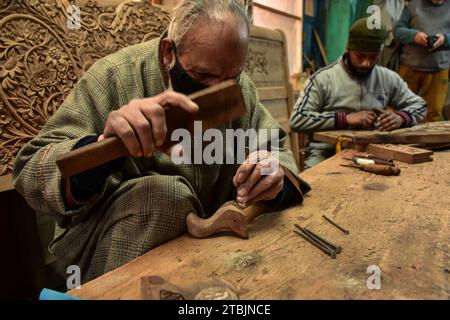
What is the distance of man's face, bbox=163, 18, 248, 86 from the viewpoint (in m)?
0.97

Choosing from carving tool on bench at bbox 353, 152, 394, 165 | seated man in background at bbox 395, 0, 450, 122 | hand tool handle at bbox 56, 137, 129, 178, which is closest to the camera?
hand tool handle at bbox 56, 137, 129, 178

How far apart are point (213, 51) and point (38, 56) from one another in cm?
96

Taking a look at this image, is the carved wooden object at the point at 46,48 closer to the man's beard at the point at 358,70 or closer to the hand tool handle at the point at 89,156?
the hand tool handle at the point at 89,156

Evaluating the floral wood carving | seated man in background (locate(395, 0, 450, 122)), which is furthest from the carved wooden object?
seated man in background (locate(395, 0, 450, 122))

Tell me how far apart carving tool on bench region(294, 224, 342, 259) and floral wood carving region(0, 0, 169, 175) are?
4.00 ft

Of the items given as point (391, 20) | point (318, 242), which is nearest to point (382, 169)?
point (318, 242)

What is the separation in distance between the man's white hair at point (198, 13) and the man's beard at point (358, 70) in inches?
70.7

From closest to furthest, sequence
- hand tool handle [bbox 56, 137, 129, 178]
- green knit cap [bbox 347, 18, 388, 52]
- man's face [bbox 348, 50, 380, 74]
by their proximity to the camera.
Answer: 1. hand tool handle [bbox 56, 137, 129, 178]
2. green knit cap [bbox 347, 18, 388, 52]
3. man's face [bbox 348, 50, 380, 74]

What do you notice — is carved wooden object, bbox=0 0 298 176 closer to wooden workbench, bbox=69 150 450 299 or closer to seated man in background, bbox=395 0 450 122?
wooden workbench, bbox=69 150 450 299

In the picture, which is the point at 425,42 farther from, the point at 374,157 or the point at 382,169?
the point at 382,169

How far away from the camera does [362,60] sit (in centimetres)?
254
